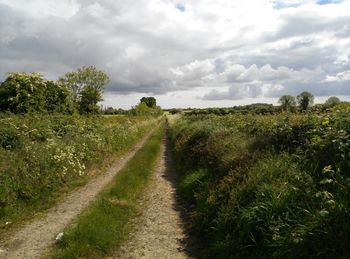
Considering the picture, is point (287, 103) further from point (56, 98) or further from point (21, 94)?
point (21, 94)

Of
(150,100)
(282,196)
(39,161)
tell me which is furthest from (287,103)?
(150,100)

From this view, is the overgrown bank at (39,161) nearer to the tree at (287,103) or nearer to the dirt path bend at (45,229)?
the dirt path bend at (45,229)

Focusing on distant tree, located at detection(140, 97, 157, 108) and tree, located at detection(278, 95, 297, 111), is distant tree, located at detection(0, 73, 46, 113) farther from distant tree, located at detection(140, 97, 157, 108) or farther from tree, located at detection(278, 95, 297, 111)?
distant tree, located at detection(140, 97, 157, 108)

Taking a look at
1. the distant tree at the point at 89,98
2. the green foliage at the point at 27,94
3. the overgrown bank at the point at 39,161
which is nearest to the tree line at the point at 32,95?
the green foliage at the point at 27,94

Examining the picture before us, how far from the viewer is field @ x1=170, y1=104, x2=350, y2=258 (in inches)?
209

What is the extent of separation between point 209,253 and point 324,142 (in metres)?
3.47

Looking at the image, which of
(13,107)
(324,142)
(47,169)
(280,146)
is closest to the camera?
(324,142)

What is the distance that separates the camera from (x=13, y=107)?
2995 centimetres

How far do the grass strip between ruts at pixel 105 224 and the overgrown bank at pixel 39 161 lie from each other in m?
1.69

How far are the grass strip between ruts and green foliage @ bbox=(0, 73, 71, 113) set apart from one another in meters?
18.2

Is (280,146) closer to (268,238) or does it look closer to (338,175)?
(338,175)

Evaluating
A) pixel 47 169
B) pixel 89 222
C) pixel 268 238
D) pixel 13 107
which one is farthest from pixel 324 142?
pixel 13 107

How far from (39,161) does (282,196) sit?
26.6 ft

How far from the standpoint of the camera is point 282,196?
6594 millimetres
